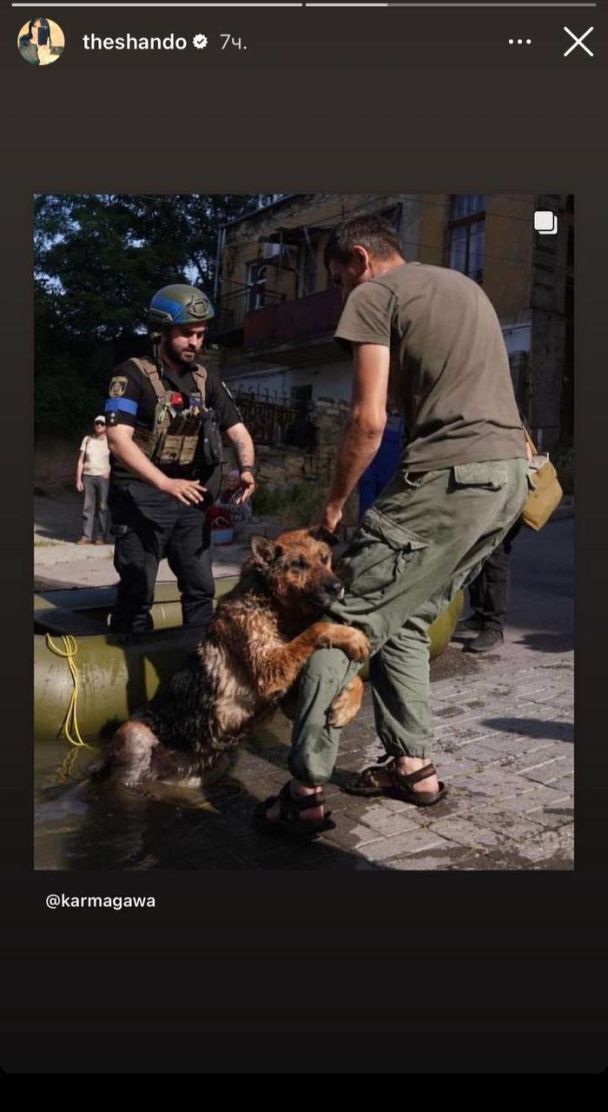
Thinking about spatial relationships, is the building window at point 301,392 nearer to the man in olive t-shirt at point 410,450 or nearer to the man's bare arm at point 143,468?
the man's bare arm at point 143,468

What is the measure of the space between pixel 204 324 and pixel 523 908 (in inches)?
165

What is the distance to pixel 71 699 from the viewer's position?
4.79m

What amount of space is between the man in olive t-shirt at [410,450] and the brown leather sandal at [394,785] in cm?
59

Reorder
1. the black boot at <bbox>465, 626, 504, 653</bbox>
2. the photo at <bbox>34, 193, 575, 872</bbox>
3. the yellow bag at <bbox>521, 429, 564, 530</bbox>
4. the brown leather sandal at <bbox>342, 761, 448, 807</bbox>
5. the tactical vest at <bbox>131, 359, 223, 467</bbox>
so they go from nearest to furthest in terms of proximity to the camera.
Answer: the photo at <bbox>34, 193, 575, 872</bbox>, the brown leather sandal at <bbox>342, 761, 448, 807</bbox>, the tactical vest at <bbox>131, 359, 223, 467</bbox>, the yellow bag at <bbox>521, 429, 564, 530</bbox>, the black boot at <bbox>465, 626, 504, 653</bbox>

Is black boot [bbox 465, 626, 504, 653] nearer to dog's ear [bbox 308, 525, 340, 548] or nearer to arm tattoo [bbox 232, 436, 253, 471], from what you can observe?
arm tattoo [bbox 232, 436, 253, 471]

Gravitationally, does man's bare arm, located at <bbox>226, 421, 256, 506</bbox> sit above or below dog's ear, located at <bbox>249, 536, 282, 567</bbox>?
above

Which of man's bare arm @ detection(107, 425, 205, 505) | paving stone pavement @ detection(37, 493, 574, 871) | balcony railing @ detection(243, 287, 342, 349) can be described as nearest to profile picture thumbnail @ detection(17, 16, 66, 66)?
paving stone pavement @ detection(37, 493, 574, 871)

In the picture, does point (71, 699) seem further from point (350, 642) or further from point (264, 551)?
point (350, 642)

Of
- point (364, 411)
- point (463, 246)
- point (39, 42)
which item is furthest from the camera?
point (463, 246)

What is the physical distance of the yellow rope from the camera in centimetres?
479

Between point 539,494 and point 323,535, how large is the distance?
91.5 inches

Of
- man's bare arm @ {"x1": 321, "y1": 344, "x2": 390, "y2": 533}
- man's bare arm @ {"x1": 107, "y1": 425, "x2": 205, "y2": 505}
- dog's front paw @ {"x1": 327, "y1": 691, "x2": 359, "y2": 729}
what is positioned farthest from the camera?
man's bare arm @ {"x1": 107, "y1": 425, "x2": 205, "y2": 505}

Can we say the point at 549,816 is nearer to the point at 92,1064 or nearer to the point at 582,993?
the point at 582,993

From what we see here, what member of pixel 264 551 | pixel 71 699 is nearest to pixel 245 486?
pixel 264 551
